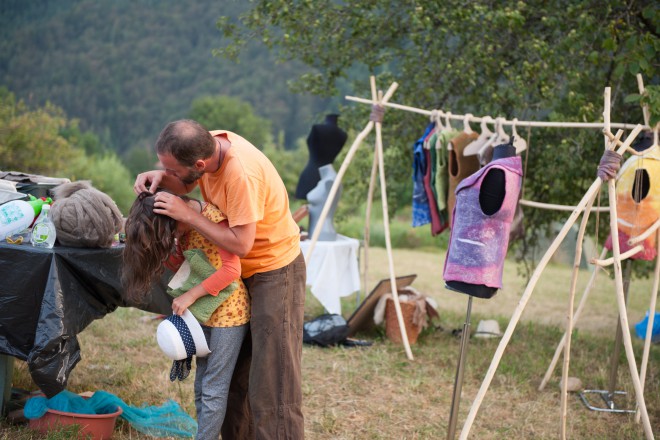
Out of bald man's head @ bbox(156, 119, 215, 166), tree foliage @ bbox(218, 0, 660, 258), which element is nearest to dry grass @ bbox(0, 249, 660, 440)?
bald man's head @ bbox(156, 119, 215, 166)

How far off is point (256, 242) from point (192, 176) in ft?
1.17

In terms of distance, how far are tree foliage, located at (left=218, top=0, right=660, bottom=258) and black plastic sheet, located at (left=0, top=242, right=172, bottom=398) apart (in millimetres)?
3740

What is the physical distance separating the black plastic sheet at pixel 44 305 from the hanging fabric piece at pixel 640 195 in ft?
9.11

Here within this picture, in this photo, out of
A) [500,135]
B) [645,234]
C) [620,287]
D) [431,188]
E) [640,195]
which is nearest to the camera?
[620,287]

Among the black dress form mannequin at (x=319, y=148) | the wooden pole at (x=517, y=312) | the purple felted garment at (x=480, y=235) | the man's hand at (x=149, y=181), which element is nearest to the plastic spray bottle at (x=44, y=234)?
the man's hand at (x=149, y=181)

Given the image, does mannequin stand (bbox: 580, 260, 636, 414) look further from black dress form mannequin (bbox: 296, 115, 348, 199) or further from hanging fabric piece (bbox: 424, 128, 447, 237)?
black dress form mannequin (bbox: 296, 115, 348, 199)

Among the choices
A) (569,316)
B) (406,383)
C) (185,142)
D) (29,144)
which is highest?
(185,142)

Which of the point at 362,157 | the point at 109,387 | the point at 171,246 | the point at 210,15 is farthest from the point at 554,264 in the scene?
the point at 210,15

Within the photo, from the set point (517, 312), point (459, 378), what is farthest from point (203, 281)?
point (517, 312)

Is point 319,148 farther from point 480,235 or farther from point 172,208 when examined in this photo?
point 172,208

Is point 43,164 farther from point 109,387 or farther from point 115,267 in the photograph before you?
point 115,267

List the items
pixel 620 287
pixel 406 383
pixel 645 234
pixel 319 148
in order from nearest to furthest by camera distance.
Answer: pixel 620 287 → pixel 645 234 → pixel 406 383 → pixel 319 148

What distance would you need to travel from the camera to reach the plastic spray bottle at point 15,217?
2.82m

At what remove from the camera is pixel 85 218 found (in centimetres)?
282
